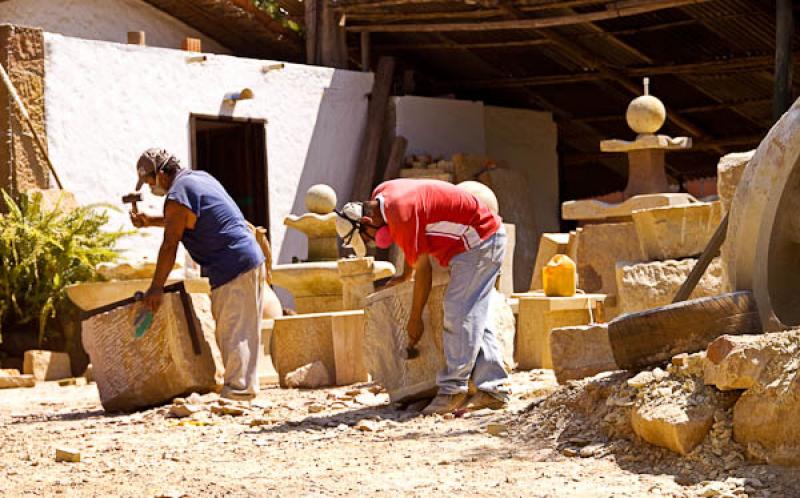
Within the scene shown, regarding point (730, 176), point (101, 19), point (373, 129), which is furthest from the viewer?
point (373, 129)

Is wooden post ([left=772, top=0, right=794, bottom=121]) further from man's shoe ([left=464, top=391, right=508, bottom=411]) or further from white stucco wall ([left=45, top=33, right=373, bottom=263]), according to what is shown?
man's shoe ([left=464, top=391, right=508, bottom=411])

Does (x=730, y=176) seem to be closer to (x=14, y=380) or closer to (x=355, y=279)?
(x=355, y=279)

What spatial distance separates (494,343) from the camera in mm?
7156

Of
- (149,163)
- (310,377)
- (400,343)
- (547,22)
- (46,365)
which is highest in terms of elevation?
(547,22)

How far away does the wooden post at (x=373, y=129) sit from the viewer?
15.7 metres

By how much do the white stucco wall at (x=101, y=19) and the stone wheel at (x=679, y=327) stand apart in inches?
420

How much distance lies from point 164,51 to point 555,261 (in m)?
6.26

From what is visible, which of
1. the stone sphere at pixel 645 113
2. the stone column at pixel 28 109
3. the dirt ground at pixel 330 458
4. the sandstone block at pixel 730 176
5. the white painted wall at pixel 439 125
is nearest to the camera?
the dirt ground at pixel 330 458

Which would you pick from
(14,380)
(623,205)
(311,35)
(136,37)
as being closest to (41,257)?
(14,380)

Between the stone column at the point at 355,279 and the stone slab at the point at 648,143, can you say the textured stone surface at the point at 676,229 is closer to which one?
the stone slab at the point at 648,143

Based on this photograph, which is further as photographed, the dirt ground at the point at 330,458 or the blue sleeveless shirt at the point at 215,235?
the blue sleeveless shirt at the point at 215,235

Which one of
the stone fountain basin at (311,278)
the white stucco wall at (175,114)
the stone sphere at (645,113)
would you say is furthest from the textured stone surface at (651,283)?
the white stucco wall at (175,114)

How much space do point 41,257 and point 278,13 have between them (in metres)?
5.33

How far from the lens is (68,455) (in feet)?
19.6
